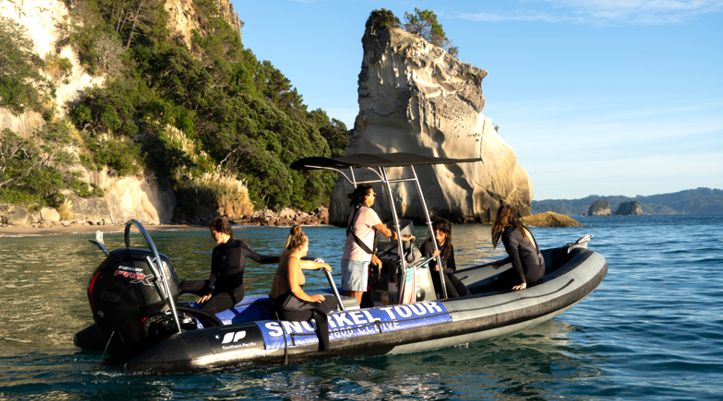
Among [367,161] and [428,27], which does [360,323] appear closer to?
[367,161]

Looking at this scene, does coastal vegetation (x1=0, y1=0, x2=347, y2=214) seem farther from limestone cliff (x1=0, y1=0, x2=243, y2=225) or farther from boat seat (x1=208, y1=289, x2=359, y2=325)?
boat seat (x1=208, y1=289, x2=359, y2=325)

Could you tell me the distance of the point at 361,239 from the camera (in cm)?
817

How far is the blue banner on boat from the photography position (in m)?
7.21

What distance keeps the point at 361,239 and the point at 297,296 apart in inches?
48.4

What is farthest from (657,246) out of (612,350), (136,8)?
(136,8)

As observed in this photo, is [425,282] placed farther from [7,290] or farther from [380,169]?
[7,290]

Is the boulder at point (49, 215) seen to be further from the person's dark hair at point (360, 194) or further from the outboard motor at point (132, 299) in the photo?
the outboard motor at point (132, 299)

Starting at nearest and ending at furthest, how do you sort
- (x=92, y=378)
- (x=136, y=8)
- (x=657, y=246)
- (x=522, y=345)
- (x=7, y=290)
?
(x=92, y=378), (x=522, y=345), (x=7, y=290), (x=657, y=246), (x=136, y=8)

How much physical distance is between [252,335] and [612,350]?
14.3 ft

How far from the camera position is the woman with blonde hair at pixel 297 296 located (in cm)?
718

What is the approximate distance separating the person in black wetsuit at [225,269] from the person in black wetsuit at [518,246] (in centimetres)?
288

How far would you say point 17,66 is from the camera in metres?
Result: 35.2

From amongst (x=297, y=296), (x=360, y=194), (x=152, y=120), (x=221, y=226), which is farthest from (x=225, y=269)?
(x=152, y=120)

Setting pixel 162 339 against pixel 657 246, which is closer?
pixel 162 339
